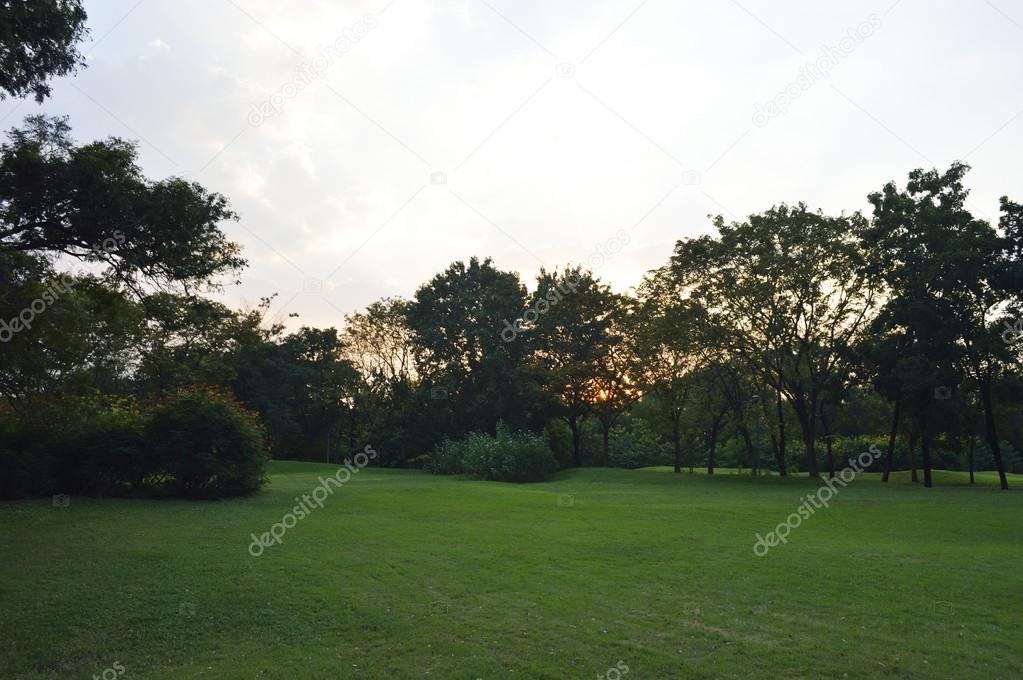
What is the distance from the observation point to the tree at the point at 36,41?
11.0m

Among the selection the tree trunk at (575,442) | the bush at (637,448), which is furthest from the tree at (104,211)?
the bush at (637,448)

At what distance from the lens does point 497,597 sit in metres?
9.13

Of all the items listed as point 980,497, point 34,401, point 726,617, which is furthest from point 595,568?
point 980,497

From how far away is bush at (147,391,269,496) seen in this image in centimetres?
1925

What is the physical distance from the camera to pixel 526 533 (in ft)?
46.8

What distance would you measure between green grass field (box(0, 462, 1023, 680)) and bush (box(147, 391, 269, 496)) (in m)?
3.00

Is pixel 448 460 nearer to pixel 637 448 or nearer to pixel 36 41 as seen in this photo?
pixel 637 448

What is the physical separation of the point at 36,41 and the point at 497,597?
1219 cm

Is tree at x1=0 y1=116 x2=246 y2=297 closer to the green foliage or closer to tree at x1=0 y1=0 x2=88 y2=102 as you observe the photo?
tree at x1=0 y1=0 x2=88 y2=102

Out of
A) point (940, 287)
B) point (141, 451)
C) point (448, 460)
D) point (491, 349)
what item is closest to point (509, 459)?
point (448, 460)

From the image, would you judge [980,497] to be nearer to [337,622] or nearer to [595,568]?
[595,568]

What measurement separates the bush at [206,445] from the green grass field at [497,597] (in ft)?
9.84

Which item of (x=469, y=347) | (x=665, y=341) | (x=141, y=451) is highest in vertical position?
(x=469, y=347)

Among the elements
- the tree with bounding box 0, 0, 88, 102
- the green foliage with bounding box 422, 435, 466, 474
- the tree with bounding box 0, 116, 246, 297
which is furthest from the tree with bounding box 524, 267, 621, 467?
the tree with bounding box 0, 0, 88, 102
